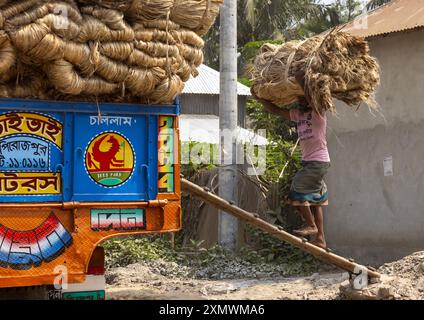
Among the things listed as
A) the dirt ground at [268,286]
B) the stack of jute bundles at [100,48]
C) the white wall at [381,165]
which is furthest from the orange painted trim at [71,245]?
the white wall at [381,165]

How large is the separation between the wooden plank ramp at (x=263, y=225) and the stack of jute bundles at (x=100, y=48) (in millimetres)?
1059

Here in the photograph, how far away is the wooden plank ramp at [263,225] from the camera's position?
18.7ft

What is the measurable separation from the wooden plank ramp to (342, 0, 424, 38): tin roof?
4087 millimetres

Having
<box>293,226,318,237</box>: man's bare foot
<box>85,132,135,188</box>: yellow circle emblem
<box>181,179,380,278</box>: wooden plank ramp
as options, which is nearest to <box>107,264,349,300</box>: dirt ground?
<box>181,179,380,278</box>: wooden plank ramp

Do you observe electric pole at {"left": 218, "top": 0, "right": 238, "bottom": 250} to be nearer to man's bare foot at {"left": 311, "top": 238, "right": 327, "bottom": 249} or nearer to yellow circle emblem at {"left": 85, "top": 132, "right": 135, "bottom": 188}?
man's bare foot at {"left": 311, "top": 238, "right": 327, "bottom": 249}

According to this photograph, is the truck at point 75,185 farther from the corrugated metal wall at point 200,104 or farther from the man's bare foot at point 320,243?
the corrugated metal wall at point 200,104

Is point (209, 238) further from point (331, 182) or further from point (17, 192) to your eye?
point (17, 192)

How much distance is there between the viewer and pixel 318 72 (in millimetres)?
5852

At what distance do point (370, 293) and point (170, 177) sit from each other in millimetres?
2309

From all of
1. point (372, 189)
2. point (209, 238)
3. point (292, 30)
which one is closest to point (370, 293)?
point (372, 189)

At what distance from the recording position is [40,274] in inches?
178

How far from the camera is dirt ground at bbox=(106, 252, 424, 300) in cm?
645

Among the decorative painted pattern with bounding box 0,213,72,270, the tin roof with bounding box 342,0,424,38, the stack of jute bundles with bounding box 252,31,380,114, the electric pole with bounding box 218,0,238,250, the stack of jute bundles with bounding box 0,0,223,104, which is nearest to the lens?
the stack of jute bundles with bounding box 0,0,223,104

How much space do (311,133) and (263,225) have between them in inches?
36.3
